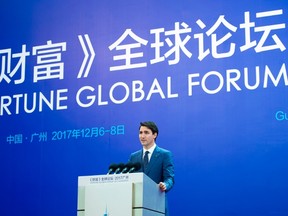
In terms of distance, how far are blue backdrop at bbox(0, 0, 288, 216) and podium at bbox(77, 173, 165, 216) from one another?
1.43 m

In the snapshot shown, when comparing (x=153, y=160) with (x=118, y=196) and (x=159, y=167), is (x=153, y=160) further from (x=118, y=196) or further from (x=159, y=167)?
(x=118, y=196)

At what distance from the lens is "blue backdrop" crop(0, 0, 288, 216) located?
4.16 meters

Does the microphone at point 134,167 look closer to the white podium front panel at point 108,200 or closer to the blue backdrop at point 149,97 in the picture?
the white podium front panel at point 108,200

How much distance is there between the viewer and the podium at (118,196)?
2707mm

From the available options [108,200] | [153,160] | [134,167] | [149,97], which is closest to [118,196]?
[108,200]

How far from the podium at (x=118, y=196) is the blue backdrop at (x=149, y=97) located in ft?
4.70

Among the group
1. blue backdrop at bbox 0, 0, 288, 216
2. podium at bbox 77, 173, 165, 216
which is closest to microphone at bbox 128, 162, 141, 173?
podium at bbox 77, 173, 165, 216

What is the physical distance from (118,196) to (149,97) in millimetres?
1879

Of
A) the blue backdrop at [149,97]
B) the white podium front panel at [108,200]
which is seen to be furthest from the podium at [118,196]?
the blue backdrop at [149,97]

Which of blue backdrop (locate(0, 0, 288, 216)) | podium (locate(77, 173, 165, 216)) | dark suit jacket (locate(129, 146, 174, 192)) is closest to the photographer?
podium (locate(77, 173, 165, 216))

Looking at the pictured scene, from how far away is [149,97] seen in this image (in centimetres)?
454

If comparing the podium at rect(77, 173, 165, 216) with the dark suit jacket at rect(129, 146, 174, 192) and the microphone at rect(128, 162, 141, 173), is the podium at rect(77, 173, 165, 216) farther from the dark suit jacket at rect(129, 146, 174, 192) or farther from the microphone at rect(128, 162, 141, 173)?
the dark suit jacket at rect(129, 146, 174, 192)

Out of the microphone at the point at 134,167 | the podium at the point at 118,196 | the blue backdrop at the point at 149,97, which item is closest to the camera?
the podium at the point at 118,196

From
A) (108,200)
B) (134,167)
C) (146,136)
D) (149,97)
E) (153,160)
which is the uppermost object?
(149,97)
